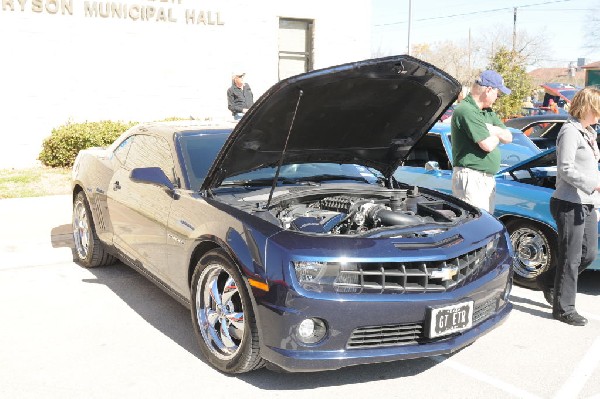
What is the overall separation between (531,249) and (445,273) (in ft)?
8.37

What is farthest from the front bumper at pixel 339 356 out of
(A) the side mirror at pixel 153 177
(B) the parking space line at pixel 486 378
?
(A) the side mirror at pixel 153 177

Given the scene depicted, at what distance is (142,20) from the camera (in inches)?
508

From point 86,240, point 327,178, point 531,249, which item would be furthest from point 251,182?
point 531,249

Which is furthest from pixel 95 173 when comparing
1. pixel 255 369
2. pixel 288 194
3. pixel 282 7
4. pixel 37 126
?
pixel 282 7

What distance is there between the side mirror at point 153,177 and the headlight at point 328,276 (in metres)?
1.46

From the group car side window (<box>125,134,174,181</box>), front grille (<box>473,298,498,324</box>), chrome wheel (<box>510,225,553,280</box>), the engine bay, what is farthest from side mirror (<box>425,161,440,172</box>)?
car side window (<box>125,134,174,181</box>)

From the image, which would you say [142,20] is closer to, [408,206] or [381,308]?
[408,206]

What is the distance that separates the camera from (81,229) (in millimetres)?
6195

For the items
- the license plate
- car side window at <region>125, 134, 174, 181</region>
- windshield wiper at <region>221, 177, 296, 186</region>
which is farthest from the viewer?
car side window at <region>125, 134, 174, 181</region>

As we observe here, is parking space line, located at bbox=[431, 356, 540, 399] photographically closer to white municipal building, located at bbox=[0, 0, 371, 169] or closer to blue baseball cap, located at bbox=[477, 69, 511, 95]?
blue baseball cap, located at bbox=[477, 69, 511, 95]

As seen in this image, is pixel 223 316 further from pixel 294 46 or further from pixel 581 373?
pixel 294 46

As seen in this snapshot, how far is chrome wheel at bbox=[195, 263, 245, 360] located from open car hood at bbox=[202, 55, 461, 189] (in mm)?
685

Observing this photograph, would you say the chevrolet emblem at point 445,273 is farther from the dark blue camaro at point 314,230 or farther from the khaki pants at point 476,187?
the khaki pants at point 476,187

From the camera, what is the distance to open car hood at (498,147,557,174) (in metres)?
5.84
